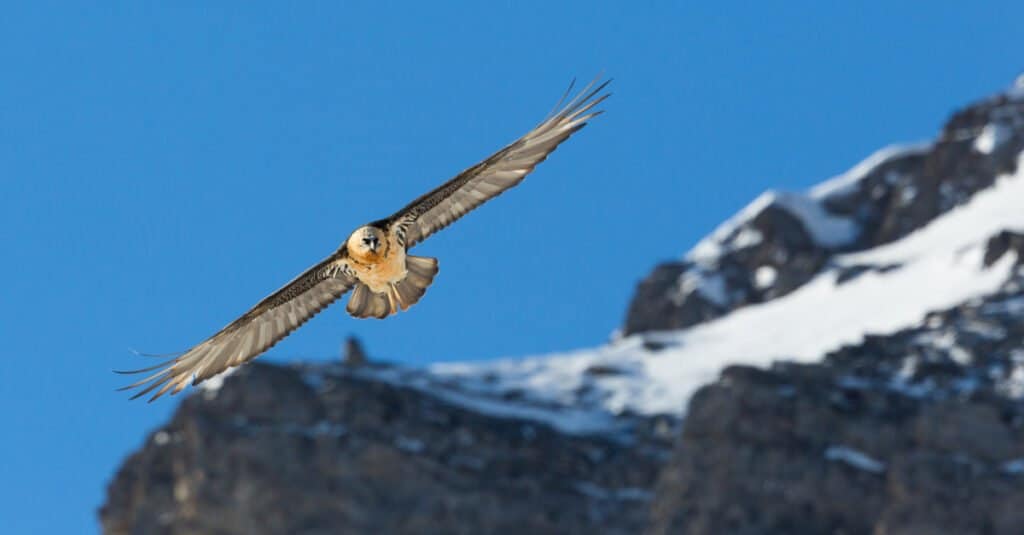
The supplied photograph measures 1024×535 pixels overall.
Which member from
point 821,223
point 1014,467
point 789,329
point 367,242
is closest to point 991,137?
point 821,223

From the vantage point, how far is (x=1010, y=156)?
178 m

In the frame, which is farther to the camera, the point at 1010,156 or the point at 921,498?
the point at 1010,156

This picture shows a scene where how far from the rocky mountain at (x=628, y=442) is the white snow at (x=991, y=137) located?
4120 centimetres

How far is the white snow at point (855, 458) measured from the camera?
106m

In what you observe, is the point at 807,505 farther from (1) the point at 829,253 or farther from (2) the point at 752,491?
(1) the point at 829,253

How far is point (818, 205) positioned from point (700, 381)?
6140cm

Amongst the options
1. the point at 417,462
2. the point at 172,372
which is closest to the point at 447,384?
the point at 417,462

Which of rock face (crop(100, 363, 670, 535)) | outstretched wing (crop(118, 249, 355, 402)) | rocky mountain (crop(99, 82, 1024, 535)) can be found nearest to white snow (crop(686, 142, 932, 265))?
rocky mountain (crop(99, 82, 1024, 535))

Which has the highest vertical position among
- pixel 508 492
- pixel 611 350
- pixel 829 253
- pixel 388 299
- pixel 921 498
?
pixel 829 253

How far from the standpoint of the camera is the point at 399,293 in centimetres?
2702

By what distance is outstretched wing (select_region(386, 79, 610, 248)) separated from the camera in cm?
2508

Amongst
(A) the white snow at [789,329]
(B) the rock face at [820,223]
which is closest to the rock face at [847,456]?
(A) the white snow at [789,329]

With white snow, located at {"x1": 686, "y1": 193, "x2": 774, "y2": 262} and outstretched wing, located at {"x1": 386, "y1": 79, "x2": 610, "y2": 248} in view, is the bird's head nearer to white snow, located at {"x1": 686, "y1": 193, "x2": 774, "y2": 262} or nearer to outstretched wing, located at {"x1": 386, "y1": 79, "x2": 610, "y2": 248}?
outstretched wing, located at {"x1": 386, "y1": 79, "x2": 610, "y2": 248}

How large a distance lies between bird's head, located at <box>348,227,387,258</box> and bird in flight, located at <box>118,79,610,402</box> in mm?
14
